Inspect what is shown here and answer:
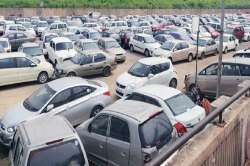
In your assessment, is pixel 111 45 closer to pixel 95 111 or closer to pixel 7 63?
pixel 7 63

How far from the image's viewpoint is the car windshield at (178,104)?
1080cm

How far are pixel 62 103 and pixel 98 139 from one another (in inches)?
141

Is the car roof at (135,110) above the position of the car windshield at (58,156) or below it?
above

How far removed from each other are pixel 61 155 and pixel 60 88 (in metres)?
5.32

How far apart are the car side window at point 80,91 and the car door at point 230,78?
5938mm

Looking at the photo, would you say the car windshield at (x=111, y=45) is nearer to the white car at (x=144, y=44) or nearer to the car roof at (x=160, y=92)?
→ the white car at (x=144, y=44)

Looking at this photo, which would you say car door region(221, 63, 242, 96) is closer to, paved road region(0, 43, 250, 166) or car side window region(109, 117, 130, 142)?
paved road region(0, 43, 250, 166)

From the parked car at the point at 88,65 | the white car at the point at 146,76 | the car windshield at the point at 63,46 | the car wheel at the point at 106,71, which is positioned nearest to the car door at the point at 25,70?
the parked car at the point at 88,65

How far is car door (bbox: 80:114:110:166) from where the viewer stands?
8.64m

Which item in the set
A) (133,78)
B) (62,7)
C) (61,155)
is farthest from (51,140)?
(62,7)

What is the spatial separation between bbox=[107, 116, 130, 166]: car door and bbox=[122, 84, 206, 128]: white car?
237 centimetres

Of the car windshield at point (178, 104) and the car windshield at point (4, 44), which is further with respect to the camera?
the car windshield at point (4, 44)

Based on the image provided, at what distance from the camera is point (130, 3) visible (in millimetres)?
63469

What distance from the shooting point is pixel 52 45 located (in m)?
24.1
